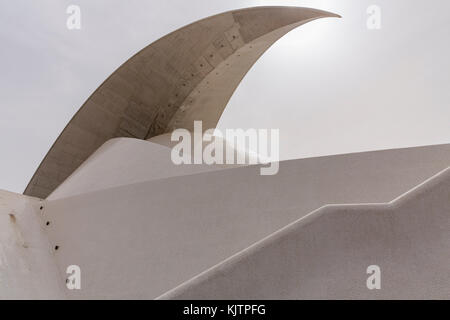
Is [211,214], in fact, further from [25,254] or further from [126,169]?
[25,254]

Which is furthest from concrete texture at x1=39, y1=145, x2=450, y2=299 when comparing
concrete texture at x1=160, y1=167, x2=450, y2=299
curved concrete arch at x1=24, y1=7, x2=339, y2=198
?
curved concrete arch at x1=24, y1=7, x2=339, y2=198

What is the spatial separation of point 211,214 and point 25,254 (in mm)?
2262

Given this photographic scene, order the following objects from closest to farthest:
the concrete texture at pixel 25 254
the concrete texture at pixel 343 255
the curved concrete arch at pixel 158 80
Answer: the concrete texture at pixel 343 255 → the concrete texture at pixel 25 254 → the curved concrete arch at pixel 158 80

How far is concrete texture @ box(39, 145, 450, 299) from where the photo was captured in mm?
3832

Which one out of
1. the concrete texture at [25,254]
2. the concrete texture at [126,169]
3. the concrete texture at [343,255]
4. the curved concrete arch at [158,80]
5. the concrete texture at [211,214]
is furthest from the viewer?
the curved concrete arch at [158,80]

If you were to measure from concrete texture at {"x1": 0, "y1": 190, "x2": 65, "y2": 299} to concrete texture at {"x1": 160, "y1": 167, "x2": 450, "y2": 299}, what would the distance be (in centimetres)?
239

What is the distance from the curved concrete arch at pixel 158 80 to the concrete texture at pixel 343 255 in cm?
741

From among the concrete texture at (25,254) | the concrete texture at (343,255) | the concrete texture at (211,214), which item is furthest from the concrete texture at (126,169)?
the concrete texture at (343,255)

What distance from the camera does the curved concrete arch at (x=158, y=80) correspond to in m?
8.57

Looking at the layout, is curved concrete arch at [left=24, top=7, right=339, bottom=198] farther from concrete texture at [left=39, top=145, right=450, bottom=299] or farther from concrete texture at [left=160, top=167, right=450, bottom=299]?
concrete texture at [left=160, top=167, right=450, bottom=299]

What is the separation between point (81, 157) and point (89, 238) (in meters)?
4.77

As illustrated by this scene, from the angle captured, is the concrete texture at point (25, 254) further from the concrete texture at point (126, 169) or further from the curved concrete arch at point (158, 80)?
the curved concrete arch at point (158, 80)
